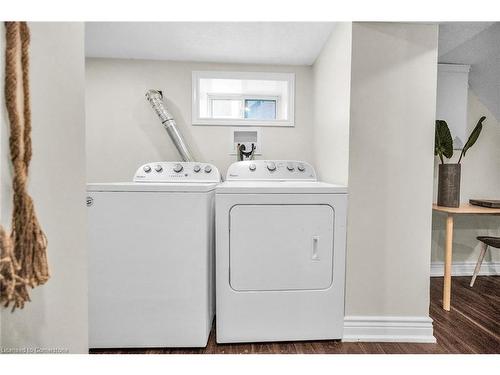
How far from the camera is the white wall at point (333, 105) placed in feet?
5.33

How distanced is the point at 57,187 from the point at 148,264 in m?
0.88

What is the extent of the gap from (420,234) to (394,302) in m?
0.44

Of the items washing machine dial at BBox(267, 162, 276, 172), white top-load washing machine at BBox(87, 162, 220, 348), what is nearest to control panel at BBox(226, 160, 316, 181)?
washing machine dial at BBox(267, 162, 276, 172)

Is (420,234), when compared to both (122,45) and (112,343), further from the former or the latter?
(122,45)

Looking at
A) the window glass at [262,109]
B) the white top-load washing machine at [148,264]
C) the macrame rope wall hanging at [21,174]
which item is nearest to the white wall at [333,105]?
the window glass at [262,109]

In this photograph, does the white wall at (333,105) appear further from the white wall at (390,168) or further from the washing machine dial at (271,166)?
the washing machine dial at (271,166)

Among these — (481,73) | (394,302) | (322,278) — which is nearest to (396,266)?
(394,302)

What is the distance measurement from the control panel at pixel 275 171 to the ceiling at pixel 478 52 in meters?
1.25

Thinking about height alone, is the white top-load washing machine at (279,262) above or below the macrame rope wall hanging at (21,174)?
below

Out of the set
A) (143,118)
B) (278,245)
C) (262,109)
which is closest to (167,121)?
(143,118)

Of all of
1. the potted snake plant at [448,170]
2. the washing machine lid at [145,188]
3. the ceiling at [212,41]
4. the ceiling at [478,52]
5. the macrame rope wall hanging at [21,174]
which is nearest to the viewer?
the macrame rope wall hanging at [21,174]

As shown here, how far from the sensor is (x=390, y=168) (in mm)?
1578
